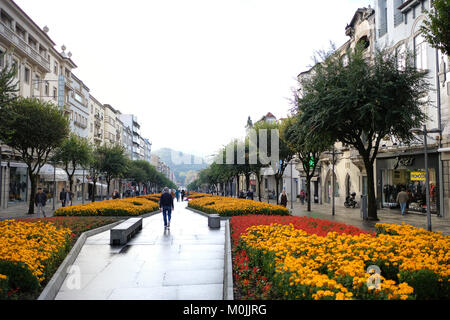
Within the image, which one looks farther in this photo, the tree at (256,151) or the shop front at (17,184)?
the tree at (256,151)

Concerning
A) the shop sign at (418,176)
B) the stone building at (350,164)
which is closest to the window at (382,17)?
the stone building at (350,164)

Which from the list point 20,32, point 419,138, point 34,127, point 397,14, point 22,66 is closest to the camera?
point 34,127

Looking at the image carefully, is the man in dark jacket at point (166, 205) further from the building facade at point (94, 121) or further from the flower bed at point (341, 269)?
the building facade at point (94, 121)

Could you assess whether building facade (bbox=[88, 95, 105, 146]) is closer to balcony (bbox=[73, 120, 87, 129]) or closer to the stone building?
balcony (bbox=[73, 120, 87, 129])

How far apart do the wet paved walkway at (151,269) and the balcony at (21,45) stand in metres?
25.2

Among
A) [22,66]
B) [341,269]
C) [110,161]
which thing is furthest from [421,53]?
[22,66]

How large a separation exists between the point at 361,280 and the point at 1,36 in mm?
33362

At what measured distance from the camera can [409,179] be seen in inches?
1032

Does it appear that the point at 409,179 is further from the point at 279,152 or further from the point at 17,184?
the point at 17,184

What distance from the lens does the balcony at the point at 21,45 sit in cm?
2959

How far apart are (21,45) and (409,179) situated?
34.3 metres

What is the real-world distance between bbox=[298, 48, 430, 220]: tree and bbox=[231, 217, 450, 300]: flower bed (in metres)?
10.0

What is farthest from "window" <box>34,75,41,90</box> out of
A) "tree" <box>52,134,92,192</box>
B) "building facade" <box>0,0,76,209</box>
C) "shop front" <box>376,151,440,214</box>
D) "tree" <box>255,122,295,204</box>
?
"shop front" <box>376,151,440,214</box>
